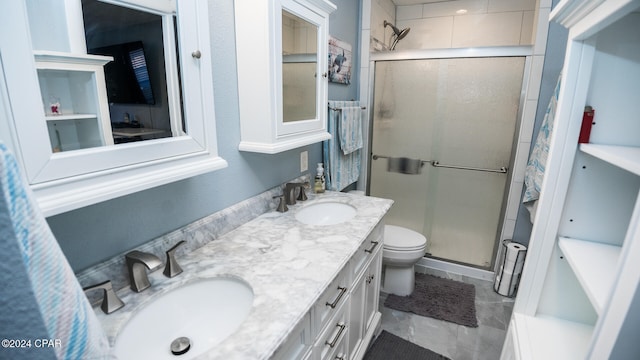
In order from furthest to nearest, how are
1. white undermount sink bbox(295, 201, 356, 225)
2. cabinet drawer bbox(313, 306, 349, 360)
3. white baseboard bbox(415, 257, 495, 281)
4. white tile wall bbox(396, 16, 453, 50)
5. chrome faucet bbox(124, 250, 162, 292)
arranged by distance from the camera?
white tile wall bbox(396, 16, 453, 50)
white baseboard bbox(415, 257, 495, 281)
white undermount sink bbox(295, 201, 356, 225)
cabinet drawer bbox(313, 306, 349, 360)
chrome faucet bbox(124, 250, 162, 292)

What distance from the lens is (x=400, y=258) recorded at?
2.05 metres

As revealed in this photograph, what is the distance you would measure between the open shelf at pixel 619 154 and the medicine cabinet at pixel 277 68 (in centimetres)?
98

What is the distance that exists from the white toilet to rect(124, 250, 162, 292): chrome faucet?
4.88 ft

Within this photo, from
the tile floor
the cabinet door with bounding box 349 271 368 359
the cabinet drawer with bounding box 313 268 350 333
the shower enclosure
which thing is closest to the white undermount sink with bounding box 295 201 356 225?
the cabinet door with bounding box 349 271 368 359

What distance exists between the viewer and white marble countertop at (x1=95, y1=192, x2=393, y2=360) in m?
0.72

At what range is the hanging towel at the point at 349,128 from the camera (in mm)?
1983

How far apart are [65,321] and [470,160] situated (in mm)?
2547

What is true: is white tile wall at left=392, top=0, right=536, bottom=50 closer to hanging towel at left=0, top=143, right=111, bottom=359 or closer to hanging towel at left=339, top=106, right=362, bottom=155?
hanging towel at left=339, top=106, right=362, bottom=155

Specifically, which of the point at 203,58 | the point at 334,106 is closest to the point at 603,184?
the point at 203,58

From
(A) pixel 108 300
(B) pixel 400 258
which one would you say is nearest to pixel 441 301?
(B) pixel 400 258

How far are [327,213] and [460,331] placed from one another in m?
1.10

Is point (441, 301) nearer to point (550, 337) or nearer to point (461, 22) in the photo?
point (550, 337)

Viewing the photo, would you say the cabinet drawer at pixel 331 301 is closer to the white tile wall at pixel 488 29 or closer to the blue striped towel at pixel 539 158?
the blue striped towel at pixel 539 158

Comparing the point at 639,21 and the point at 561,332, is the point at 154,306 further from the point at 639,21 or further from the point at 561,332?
the point at 639,21
